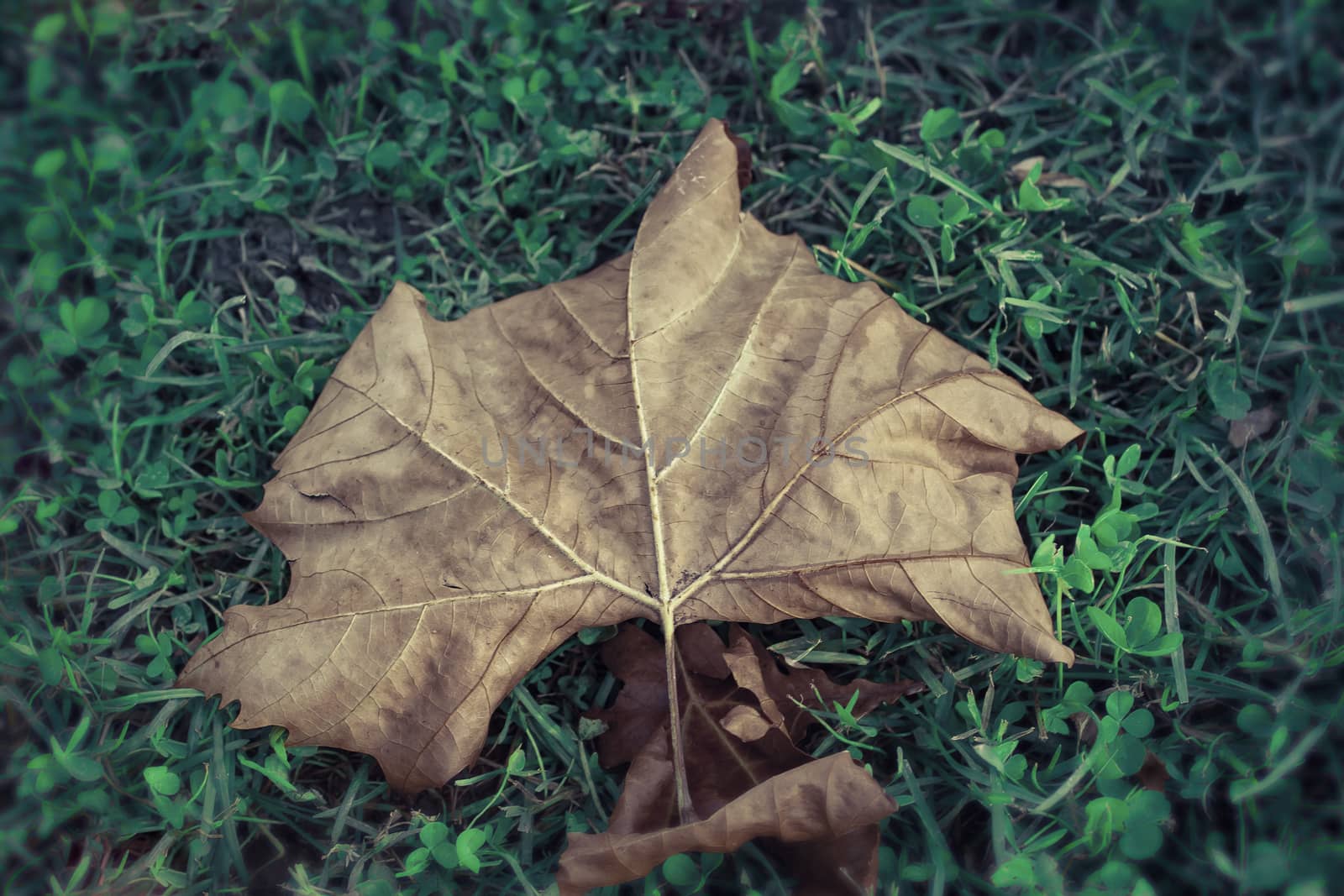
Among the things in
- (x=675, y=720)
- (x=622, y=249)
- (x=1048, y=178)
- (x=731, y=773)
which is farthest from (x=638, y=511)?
(x=1048, y=178)

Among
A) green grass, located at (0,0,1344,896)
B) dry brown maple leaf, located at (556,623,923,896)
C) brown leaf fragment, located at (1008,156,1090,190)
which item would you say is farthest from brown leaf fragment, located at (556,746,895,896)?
brown leaf fragment, located at (1008,156,1090,190)

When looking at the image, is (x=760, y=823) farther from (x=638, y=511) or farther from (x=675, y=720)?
(x=638, y=511)

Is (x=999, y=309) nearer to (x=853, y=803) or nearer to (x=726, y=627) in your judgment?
(x=726, y=627)

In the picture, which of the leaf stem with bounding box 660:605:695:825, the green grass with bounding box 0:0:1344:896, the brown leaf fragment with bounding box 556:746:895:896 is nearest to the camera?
the brown leaf fragment with bounding box 556:746:895:896

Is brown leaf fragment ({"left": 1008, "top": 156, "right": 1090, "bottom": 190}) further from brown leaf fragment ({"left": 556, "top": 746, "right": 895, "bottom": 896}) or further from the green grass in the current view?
brown leaf fragment ({"left": 556, "top": 746, "right": 895, "bottom": 896})

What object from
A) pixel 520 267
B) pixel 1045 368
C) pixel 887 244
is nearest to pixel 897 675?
pixel 1045 368
